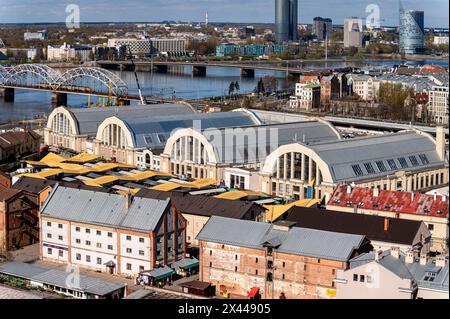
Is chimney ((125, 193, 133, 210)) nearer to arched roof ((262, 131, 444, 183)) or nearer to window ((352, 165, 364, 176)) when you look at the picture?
arched roof ((262, 131, 444, 183))

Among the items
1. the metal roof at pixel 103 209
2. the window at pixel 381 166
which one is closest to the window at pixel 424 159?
the window at pixel 381 166

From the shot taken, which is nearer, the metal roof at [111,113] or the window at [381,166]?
the window at [381,166]

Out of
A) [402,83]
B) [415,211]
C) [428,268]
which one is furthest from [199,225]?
[402,83]

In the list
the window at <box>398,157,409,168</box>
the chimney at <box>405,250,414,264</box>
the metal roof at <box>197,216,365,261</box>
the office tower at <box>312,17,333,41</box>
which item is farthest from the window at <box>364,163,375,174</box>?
the office tower at <box>312,17,333,41</box>

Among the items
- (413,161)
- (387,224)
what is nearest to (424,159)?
(413,161)

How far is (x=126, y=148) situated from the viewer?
12.3 meters

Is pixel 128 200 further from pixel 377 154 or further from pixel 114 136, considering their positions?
pixel 114 136

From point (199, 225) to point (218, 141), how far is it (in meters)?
2.94

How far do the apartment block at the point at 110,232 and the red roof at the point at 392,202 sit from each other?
5.71 feet

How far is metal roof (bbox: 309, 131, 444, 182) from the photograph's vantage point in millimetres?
9773

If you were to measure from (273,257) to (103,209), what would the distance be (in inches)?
65.6

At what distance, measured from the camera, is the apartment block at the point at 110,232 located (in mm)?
7445

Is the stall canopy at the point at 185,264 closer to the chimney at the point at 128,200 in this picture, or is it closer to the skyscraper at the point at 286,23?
the chimney at the point at 128,200

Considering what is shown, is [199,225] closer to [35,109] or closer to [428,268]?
[428,268]
